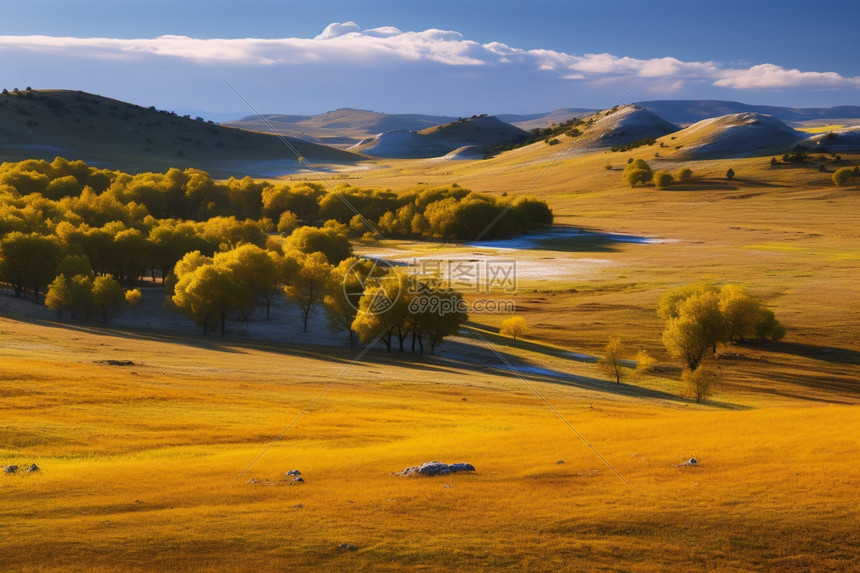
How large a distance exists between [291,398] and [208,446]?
1113cm

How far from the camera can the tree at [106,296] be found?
6925 centimetres

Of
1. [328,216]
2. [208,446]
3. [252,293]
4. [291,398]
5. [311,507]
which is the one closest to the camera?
[311,507]

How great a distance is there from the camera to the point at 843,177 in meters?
178

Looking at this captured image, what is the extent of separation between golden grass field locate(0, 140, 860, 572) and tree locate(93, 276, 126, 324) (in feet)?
19.3

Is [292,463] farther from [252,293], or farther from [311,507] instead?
[252,293]

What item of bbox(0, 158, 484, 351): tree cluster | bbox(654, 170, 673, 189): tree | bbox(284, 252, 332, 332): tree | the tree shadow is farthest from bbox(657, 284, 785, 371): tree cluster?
bbox(654, 170, 673, 189): tree

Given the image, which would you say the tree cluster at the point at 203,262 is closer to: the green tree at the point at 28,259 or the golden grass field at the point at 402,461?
the green tree at the point at 28,259

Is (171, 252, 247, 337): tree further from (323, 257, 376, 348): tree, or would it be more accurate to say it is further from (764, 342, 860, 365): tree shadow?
(764, 342, 860, 365): tree shadow

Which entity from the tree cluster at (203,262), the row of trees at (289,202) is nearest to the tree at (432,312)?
the tree cluster at (203,262)

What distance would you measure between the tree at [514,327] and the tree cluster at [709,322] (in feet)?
46.4

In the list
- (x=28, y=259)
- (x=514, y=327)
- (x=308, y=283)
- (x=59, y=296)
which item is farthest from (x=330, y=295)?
(x=28, y=259)

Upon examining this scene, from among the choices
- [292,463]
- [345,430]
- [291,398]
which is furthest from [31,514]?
[291,398]

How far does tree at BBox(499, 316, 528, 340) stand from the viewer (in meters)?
72.1

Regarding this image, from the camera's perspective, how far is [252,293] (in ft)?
246
